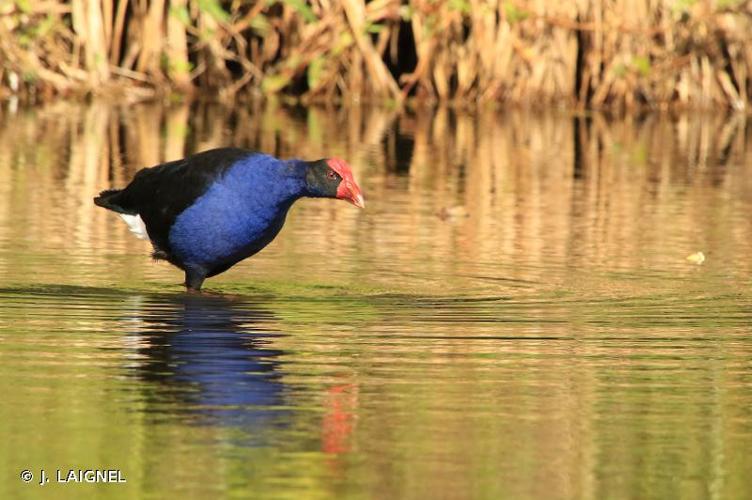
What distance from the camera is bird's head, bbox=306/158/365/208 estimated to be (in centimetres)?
833

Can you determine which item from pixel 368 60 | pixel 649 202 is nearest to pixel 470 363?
pixel 649 202

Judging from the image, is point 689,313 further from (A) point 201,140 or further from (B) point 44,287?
(A) point 201,140

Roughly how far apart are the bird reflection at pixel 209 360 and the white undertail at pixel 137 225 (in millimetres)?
533

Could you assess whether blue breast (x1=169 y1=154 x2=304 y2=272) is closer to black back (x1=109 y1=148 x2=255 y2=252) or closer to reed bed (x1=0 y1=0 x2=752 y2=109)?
black back (x1=109 y1=148 x2=255 y2=252)

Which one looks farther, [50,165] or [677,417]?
[50,165]

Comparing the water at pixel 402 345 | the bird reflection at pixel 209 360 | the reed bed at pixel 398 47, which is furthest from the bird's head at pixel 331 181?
the reed bed at pixel 398 47

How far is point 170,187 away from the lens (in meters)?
8.63

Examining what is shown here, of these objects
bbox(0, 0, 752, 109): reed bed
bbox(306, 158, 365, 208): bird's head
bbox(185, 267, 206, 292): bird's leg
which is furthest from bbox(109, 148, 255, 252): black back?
bbox(0, 0, 752, 109): reed bed

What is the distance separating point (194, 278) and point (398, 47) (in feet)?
41.6

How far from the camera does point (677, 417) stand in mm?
6109

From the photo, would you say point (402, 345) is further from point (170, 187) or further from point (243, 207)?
point (170, 187)

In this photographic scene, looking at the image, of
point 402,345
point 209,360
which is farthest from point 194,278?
point 209,360

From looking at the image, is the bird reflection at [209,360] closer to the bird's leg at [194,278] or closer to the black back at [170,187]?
the bird's leg at [194,278]

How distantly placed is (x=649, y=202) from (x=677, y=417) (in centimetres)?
677
